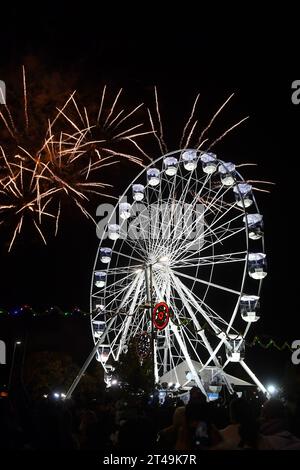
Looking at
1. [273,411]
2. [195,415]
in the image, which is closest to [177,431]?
[195,415]

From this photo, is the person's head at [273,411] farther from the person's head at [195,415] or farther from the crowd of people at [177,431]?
the person's head at [195,415]

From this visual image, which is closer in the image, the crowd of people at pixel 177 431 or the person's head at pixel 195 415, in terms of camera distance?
the crowd of people at pixel 177 431

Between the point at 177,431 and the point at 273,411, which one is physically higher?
the point at 273,411

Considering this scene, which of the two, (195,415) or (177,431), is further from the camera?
(177,431)

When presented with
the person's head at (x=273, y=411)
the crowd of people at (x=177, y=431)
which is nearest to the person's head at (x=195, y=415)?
the crowd of people at (x=177, y=431)

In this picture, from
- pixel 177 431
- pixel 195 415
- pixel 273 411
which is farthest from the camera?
pixel 177 431

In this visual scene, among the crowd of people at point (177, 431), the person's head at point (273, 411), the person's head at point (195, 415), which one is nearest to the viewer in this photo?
the crowd of people at point (177, 431)

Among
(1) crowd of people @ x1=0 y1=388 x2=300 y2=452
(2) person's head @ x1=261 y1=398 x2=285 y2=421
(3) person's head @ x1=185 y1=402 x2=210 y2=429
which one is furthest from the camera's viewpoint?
(2) person's head @ x1=261 y1=398 x2=285 y2=421

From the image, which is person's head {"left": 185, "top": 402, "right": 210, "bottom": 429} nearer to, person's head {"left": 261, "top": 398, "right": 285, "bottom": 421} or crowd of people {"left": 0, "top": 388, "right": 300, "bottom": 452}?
crowd of people {"left": 0, "top": 388, "right": 300, "bottom": 452}

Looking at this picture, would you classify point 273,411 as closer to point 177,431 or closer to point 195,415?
point 195,415

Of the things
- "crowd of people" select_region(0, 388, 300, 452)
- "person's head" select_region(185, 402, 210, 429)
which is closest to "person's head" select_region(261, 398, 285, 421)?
"crowd of people" select_region(0, 388, 300, 452)

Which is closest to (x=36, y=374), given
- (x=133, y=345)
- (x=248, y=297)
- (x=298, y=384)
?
(x=133, y=345)
